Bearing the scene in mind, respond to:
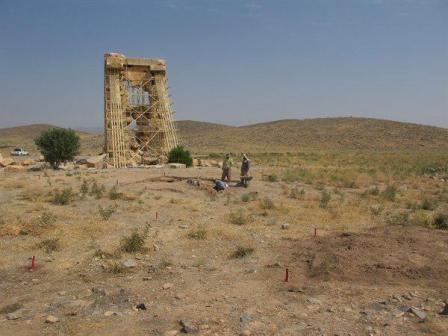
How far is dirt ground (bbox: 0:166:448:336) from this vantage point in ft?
18.9

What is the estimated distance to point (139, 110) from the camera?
27422 mm

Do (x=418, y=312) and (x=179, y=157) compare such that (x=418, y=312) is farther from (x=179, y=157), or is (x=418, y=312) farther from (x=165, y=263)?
(x=179, y=157)

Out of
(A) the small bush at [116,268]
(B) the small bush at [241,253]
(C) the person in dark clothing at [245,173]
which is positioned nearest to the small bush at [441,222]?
(B) the small bush at [241,253]

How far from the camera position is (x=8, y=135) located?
10350 centimetres

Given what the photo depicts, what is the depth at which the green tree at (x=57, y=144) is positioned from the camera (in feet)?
79.9

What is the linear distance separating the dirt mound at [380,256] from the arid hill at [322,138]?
50180 millimetres

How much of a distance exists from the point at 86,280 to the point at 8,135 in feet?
358

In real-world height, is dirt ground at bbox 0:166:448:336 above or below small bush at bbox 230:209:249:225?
below

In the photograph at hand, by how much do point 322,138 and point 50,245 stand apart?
67867mm

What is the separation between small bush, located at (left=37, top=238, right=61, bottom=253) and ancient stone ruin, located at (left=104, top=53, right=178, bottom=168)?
16695 mm

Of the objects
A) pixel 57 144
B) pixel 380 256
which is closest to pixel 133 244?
pixel 380 256

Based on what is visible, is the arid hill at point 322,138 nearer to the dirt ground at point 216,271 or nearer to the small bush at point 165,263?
the dirt ground at point 216,271

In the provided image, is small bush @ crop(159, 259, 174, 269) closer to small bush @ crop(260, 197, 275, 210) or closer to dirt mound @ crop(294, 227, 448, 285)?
dirt mound @ crop(294, 227, 448, 285)

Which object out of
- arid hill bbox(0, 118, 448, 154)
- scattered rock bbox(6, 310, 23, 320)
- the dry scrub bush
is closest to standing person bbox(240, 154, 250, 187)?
the dry scrub bush
